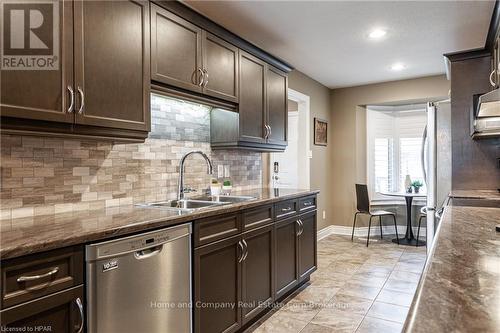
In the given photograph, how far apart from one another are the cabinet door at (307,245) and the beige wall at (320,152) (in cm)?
176

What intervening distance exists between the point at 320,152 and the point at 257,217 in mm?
3160

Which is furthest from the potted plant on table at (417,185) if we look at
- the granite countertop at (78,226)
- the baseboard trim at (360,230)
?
the granite countertop at (78,226)

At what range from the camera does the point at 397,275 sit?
143 inches

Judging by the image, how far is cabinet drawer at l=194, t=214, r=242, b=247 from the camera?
1916mm

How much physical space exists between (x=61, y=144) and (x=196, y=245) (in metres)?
0.95

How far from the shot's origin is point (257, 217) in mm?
2473

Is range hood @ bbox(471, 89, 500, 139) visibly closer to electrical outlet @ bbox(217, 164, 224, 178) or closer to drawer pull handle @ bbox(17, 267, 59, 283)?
electrical outlet @ bbox(217, 164, 224, 178)

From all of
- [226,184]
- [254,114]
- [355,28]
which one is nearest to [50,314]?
[226,184]

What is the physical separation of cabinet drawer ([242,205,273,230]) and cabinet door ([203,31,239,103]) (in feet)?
3.06

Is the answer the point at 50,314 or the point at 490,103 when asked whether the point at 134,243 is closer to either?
the point at 50,314

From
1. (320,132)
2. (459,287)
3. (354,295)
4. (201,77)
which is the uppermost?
(201,77)

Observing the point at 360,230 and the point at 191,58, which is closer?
the point at 191,58

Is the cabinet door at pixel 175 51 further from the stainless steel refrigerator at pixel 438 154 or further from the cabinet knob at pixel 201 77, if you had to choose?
the stainless steel refrigerator at pixel 438 154

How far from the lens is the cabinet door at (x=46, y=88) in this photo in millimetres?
1410
